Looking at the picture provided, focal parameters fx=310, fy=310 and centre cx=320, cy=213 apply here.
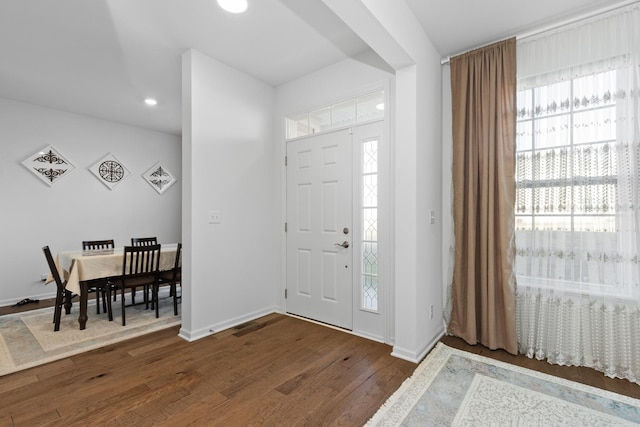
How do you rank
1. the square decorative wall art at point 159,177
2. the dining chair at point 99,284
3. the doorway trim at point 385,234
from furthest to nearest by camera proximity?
the square decorative wall art at point 159,177
the dining chair at point 99,284
the doorway trim at point 385,234

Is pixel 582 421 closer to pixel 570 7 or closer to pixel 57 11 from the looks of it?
pixel 570 7

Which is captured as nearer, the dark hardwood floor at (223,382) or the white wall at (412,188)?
the dark hardwood floor at (223,382)

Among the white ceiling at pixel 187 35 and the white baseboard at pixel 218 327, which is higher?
the white ceiling at pixel 187 35

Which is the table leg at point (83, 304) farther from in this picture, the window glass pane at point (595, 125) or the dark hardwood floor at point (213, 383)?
the window glass pane at point (595, 125)

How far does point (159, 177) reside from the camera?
5.88 m

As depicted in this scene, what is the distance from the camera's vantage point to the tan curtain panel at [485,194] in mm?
2625

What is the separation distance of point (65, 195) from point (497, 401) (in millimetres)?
5934

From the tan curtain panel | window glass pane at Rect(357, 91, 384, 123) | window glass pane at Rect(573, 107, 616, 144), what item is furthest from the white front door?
window glass pane at Rect(573, 107, 616, 144)

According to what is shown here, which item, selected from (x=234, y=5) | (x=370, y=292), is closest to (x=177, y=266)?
(x=370, y=292)

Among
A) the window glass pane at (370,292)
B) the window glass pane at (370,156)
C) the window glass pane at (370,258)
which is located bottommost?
the window glass pane at (370,292)

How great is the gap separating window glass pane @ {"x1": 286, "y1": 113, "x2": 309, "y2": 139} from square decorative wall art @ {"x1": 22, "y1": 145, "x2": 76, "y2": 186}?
11.9ft

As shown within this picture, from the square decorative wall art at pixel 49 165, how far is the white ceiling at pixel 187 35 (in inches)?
38.1

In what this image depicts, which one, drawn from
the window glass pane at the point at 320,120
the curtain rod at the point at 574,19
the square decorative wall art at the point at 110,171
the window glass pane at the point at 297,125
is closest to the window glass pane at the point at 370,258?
the window glass pane at the point at 320,120

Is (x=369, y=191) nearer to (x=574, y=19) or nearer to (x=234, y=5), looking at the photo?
(x=234, y=5)
